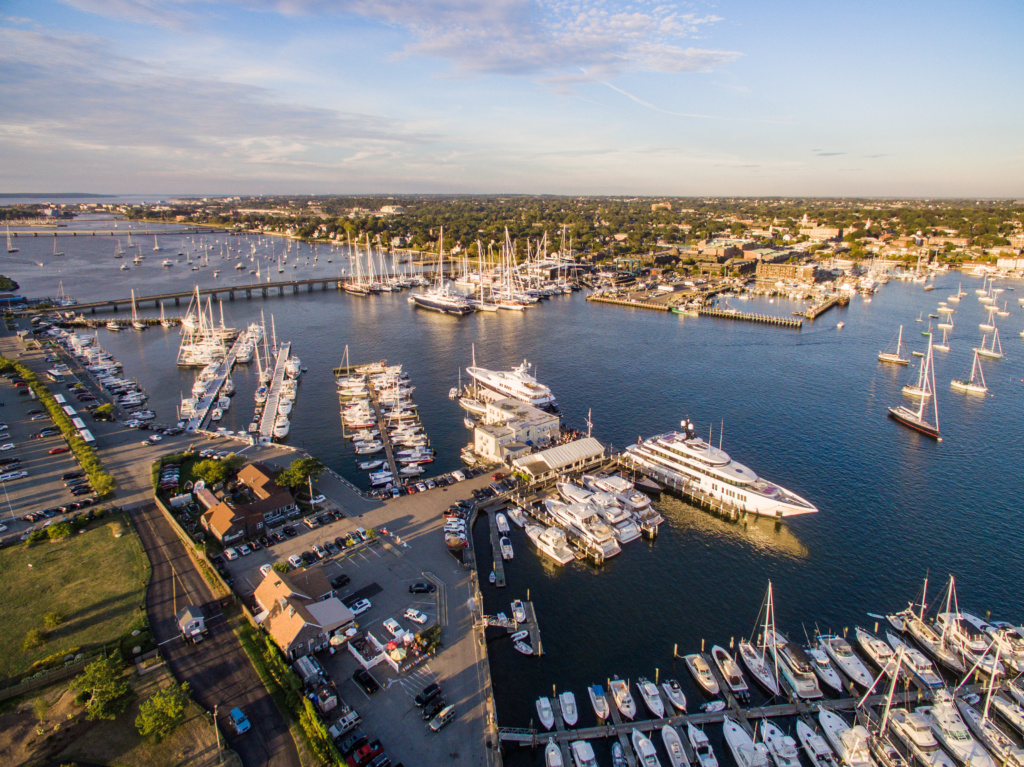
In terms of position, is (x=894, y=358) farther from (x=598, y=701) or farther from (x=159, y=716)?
(x=159, y=716)

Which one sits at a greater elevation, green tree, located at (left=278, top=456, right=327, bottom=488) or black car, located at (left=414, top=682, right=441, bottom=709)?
green tree, located at (left=278, top=456, right=327, bottom=488)

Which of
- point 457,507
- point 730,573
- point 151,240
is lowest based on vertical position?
point 730,573

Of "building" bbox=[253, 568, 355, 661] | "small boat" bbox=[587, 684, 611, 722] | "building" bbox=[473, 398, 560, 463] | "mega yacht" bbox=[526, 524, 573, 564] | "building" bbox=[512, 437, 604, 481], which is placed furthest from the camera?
"building" bbox=[473, 398, 560, 463]

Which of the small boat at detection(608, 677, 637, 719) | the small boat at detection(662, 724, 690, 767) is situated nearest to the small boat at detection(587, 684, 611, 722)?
the small boat at detection(608, 677, 637, 719)

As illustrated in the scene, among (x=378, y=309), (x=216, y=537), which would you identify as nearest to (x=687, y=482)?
(x=216, y=537)

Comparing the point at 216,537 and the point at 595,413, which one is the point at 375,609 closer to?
the point at 216,537

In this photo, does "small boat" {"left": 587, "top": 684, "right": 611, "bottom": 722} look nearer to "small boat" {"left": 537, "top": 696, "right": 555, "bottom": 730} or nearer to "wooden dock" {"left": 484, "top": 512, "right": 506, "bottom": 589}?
"small boat" {"left": 537, "top": 696, "right": 555, "bottom": 730}
